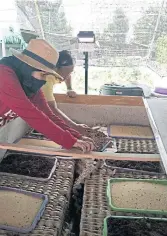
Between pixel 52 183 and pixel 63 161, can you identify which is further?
pixel 63 161

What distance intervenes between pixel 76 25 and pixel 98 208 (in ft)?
8.97

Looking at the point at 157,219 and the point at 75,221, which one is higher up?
the point at 157,219

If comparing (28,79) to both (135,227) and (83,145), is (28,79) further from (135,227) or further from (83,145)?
(135,227)

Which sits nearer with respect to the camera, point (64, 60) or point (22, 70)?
point (22, 70)

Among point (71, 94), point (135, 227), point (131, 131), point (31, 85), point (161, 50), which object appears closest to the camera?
point (135, 227)

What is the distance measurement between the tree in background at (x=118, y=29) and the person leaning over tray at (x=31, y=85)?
2.35m

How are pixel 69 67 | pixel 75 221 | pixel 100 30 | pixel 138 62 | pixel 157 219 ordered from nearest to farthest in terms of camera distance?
pixel 157 219, pixel 75 221, pixel 69 67, pixel 100 30, pixel 138 62

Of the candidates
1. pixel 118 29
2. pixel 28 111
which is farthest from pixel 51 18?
pixel 28 111

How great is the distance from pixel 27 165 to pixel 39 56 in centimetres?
63

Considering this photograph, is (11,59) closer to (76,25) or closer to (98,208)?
(98,208)

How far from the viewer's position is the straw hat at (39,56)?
48.9 inches

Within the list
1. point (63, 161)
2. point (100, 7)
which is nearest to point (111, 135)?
point (63, 161)

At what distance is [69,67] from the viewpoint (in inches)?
75.7

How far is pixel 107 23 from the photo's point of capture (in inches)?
139
